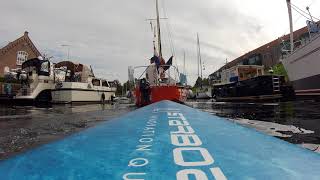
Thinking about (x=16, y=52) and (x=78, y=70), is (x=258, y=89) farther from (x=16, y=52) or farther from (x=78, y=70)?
(x=16, y=52)

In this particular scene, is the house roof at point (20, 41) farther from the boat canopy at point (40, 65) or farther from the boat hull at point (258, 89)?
the boat hull at point (258, 89)

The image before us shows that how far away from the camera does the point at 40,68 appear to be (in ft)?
105

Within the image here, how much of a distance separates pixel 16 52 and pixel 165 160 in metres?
47.7

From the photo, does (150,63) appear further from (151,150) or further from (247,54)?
(247,54)

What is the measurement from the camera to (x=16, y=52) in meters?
45.5

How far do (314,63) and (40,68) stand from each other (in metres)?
23.1

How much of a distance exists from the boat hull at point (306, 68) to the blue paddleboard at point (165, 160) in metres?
19.2

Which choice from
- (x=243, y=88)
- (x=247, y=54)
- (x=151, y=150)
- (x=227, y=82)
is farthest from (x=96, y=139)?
(x=247, y=54)

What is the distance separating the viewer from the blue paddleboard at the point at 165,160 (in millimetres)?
1687

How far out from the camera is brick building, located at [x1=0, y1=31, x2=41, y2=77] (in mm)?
43375

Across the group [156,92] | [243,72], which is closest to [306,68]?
[156,92]

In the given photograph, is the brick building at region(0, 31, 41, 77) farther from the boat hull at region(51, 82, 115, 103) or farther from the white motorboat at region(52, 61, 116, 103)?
the boat hull at region(51, 82, 115, 103)

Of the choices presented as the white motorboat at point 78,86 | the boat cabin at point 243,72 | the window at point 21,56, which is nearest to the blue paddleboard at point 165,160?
the white motorboat at point 78,86

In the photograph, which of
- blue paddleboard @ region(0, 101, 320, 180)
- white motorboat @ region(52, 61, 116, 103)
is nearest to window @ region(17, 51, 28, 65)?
white motorboat @ region(52, 61, 116, 103)
